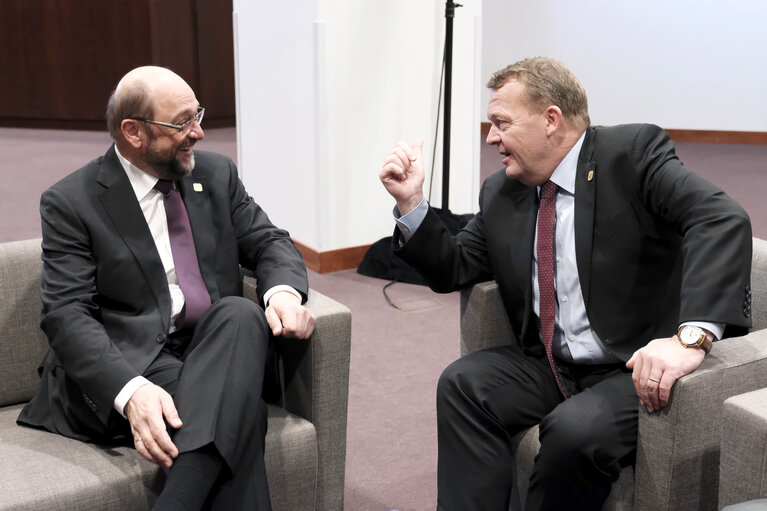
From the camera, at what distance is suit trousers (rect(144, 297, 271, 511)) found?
1.95m

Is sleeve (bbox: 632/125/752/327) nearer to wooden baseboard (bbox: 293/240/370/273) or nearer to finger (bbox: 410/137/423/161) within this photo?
finger (bbox: 410/137/423/161)

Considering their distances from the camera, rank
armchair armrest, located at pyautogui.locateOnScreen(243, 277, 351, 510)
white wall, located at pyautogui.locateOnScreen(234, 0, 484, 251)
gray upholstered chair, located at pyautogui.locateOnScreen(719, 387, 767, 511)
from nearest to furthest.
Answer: gray upholstered chair, located at pyautogui.locateOnScreen(719, 387, 767, 511), armchair armrest, located at pyautogui.locateOnScreen(243, 277, 351, 510), white wall, located at pyautogui.locateOnScreen(234, 0, 484, 251)

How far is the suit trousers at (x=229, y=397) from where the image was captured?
1.95m

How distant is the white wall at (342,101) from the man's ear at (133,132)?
2.05 meters

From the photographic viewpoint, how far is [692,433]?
6.25 ft

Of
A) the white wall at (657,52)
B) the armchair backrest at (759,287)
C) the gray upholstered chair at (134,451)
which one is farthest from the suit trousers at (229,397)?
the white wall at (657,52)

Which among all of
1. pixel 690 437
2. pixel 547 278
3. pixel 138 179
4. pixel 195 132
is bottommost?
pixel 690 437

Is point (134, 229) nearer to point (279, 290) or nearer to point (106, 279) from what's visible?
point (106, 279)

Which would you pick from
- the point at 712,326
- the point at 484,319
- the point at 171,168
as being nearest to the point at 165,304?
the point at 171,168

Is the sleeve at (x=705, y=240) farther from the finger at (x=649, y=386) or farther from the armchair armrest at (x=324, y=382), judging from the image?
the armchair armrest at (x=324, y=382)

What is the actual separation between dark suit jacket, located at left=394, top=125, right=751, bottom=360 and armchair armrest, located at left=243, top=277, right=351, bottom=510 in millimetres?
262

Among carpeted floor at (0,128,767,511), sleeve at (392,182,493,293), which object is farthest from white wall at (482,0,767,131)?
sleeve at (392,182,493,293)

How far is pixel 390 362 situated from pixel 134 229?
147 cm

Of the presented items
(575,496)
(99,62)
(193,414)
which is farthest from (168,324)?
(99,62)
